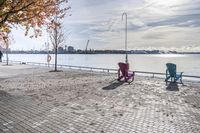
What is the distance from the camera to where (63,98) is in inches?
497

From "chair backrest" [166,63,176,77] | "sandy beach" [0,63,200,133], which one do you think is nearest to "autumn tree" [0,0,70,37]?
"sandy beach" [0,63,200,133]

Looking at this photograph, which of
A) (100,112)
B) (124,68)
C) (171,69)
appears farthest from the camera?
(124,68)

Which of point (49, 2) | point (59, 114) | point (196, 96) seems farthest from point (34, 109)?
point (196, 96)

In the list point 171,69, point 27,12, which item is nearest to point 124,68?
point 171,69

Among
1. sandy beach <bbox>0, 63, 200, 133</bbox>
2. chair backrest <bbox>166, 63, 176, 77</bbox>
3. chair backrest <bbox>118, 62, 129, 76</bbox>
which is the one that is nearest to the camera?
sandy beach <bbox>0, 63, 200, 133</bbox>

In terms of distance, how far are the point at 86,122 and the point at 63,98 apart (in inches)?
171

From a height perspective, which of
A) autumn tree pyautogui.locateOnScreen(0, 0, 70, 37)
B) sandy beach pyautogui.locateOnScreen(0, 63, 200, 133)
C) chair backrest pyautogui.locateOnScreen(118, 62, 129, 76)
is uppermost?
autumn tree pyautogui.locateOnScreen(0, 0, 70, 37)

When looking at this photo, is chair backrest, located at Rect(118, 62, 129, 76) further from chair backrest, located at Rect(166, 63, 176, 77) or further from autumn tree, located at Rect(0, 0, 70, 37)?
autumn tree, located at Rect(0, 0, 70, 37)

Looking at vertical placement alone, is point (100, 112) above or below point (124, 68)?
below

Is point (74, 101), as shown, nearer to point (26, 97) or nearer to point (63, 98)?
point (63, 98)

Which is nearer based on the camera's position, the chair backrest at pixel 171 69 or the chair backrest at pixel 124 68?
the chair backrest at pixel 171 69

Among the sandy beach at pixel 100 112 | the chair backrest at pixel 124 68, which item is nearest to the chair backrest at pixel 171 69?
the chair backrest at pixel 124 68

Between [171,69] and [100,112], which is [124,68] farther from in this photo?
[100,112]

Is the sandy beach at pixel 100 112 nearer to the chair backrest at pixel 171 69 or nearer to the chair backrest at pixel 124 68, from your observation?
the chair backrest at pixel 171 69
